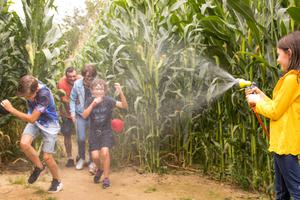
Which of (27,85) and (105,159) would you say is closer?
(27,85)

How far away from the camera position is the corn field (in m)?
4.50

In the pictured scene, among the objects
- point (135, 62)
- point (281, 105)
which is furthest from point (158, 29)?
point (281, 105)

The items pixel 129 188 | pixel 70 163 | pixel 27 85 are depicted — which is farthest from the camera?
pixel 70 163

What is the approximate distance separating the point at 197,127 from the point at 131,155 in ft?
3.77

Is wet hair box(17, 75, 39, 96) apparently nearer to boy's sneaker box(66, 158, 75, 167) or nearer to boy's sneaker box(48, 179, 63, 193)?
boy's sneaker box(48, 179, 63, 193)

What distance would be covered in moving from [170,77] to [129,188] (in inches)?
60.0

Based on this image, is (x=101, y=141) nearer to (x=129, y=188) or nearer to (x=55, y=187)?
(x=129, y=188)

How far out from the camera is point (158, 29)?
5496 millimetres

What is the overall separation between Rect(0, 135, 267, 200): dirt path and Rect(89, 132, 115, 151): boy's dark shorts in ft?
1.54

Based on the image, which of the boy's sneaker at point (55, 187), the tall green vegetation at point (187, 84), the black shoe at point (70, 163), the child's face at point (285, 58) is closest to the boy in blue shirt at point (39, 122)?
the boy's sneaker at point (55, 187)

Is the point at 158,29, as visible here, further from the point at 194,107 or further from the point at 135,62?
the point at 194,107

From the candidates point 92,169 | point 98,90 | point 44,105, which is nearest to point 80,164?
point 92,169

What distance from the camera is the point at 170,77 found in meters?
5.33

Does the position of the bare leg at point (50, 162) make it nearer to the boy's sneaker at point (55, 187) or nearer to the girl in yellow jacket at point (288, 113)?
the boy's sneaker at point (55, 187)
